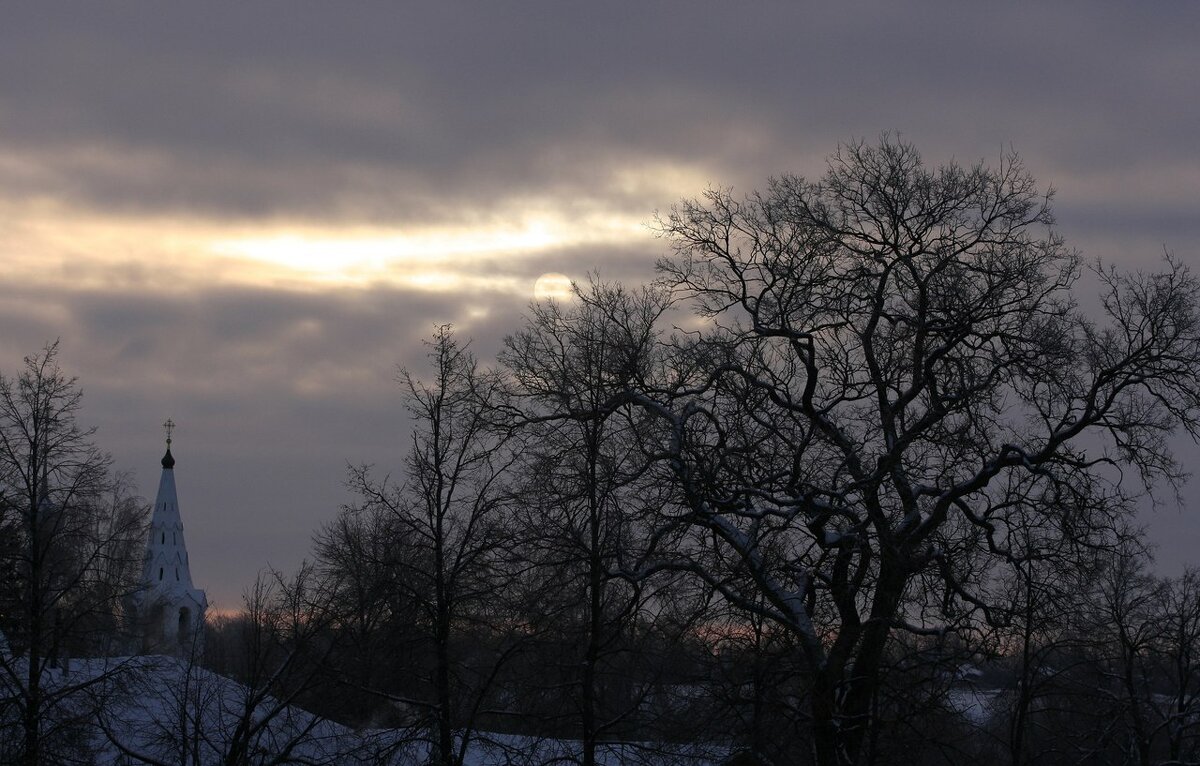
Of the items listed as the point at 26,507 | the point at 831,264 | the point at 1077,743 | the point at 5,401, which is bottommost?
the point at 1077,743

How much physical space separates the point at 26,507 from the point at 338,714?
9013mm

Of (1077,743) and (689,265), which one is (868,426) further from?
(1077,743)

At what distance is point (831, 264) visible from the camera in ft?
83.1

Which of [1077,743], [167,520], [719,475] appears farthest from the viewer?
[167,520]

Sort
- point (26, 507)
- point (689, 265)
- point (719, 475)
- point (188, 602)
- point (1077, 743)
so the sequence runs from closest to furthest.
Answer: point (719, 475) → point (689, 265) → point (26, 507) → point (1077, 743) → point (188, 602)

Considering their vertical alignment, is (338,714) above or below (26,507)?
below

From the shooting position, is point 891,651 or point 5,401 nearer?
point 891,651

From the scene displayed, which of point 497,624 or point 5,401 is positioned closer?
point 497,624

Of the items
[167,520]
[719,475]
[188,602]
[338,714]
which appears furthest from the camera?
[167,520]

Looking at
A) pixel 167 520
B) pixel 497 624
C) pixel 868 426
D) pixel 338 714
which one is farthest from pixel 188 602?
pixel 868 426

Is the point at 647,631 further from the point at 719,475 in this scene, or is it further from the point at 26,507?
the point at 26,507

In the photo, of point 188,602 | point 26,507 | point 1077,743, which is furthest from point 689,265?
point 188,602

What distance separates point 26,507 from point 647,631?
43.6ft

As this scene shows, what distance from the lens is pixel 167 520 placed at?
87.9m
